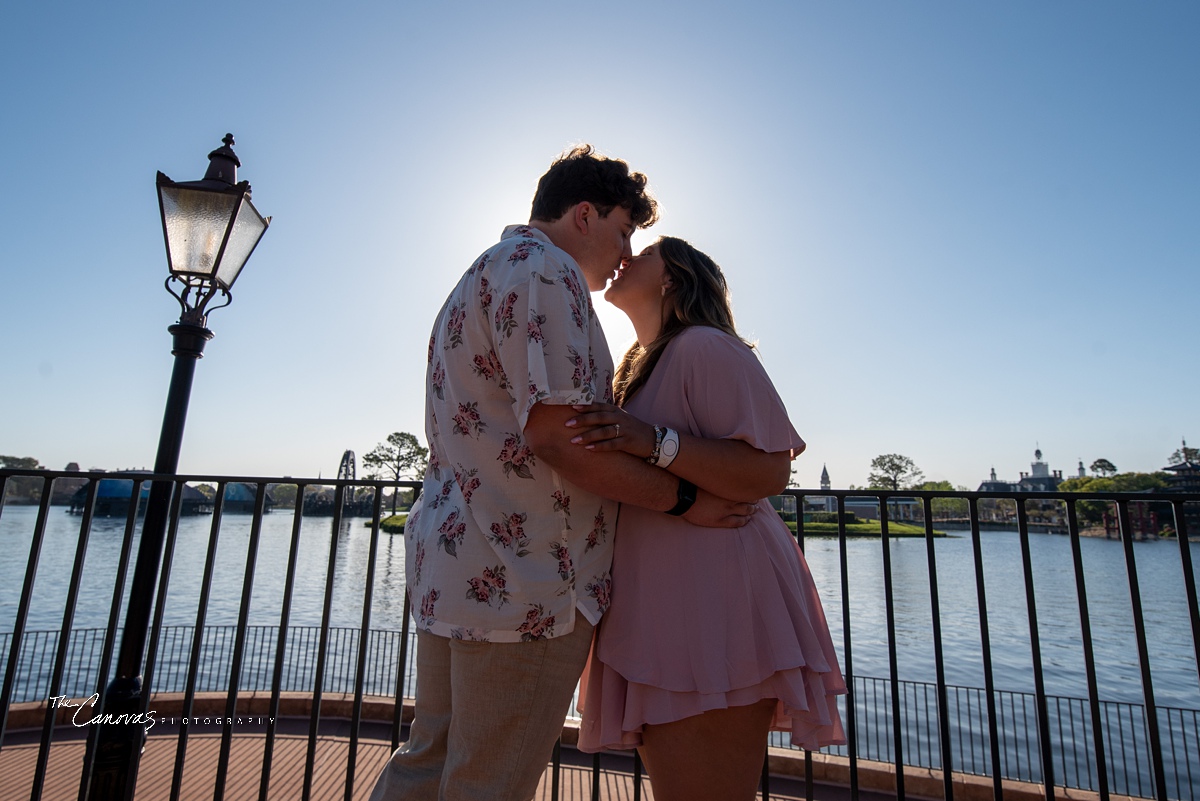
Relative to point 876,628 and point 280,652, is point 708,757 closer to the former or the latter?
point 280,652

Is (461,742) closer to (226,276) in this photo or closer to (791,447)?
(791,447)

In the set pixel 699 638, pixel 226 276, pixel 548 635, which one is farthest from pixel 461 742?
pixel 226 276

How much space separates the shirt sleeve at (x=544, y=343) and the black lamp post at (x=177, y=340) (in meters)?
2.03

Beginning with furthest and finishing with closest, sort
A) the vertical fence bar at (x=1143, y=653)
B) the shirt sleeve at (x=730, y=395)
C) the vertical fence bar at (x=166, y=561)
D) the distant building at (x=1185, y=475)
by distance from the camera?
1. the distant building at (x=1185, y=475)
2. the vertical fence bar at (x=166, y=561)
3. the vertical fence bar at (x=1143, y=653)
4. the shirt sleeve at (x=730, y=395)

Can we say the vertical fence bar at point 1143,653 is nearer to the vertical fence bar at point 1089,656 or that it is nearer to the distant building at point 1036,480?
the vertical fence bar at point 1089,656

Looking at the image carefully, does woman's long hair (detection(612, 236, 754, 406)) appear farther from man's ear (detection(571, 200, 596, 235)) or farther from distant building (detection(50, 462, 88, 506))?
distant building (detection(50, 462, 88, 506))

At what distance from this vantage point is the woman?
139cm

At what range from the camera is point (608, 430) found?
1296mm

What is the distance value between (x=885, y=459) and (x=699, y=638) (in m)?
92.5

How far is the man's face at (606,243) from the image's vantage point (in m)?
1.61

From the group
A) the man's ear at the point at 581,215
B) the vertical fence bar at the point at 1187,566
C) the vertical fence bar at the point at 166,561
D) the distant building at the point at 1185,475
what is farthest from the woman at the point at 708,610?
the distant building at the point at 1185,475

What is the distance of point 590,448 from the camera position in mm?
1280

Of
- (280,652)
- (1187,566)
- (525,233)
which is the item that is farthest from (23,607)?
(1187,566)

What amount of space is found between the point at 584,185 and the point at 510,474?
77 centimetres
